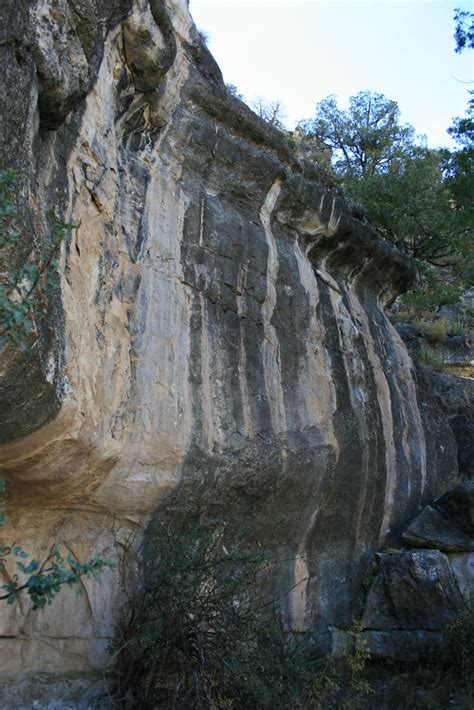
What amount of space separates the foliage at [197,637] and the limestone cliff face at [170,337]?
0.27 meters

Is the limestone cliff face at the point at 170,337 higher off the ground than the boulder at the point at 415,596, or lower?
higher

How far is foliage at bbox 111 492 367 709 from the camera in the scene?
17.7 ft

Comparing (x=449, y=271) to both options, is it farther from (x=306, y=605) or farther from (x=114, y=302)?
(x=114, y=302)

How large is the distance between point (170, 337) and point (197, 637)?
7.41 feet

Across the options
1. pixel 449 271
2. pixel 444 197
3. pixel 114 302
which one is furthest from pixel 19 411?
pixel 449 271

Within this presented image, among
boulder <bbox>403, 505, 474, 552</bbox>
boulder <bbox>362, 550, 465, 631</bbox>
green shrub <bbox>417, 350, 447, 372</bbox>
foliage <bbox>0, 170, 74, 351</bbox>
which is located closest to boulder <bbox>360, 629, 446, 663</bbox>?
boulder <bbox>362, 550, 465, 631</bbox>

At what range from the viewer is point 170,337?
6.18 meters

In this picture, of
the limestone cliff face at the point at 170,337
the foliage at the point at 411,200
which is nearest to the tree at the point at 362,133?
the foliage at the point at 411,200

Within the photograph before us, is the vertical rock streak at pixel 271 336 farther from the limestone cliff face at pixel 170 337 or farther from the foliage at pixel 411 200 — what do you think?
the foliage at pixel 411 200

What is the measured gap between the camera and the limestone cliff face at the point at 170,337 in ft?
15.3

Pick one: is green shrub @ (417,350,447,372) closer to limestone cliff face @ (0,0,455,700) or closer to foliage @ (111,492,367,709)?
limestone cliff face @ (0,0,455,700)

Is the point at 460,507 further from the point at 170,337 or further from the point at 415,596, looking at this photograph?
the point at 170,337

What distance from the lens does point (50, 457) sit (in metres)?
4.86

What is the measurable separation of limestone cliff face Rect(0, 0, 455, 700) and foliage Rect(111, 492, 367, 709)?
269 millimetres
